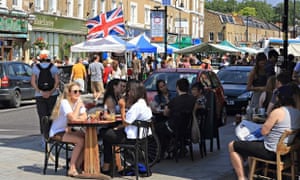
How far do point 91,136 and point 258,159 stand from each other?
2597mm

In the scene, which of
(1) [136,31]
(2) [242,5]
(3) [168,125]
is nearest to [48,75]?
(3) [168,125]

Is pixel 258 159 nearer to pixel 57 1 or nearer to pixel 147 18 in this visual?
pixel 57 1

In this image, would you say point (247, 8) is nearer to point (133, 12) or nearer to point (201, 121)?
point (133, 12)

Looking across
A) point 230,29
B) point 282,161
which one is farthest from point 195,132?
point 230,29

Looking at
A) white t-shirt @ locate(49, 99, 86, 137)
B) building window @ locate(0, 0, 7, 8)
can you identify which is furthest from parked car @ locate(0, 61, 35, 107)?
white t-shirt @ locate(49, 99, 86, 137)

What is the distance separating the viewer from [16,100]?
869 inches

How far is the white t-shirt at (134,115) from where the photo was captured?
29.2ft

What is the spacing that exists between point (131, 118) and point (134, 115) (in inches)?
2.5

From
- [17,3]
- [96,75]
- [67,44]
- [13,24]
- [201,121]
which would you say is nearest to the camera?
[201,121]

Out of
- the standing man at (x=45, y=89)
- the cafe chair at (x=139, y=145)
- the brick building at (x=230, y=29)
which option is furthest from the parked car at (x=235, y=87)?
the brick building at (x=230, y=29)

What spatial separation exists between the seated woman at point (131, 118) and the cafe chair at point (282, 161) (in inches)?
73.0

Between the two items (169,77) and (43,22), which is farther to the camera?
(43,22)

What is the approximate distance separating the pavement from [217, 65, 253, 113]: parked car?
6.48 m

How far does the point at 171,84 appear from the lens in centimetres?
1537
